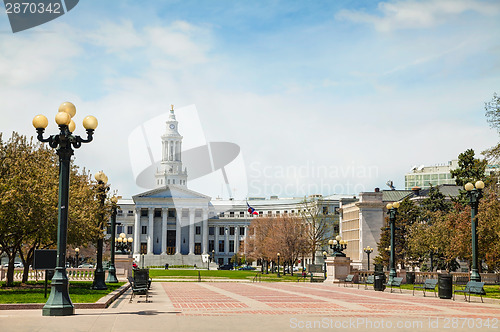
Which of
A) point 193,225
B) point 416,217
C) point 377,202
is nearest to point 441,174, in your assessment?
point 377,202

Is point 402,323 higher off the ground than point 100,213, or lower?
lower

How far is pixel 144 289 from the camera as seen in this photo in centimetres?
2533

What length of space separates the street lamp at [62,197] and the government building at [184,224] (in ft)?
447

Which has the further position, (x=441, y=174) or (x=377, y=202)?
(x=441, y=174)

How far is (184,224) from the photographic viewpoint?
171625 mm

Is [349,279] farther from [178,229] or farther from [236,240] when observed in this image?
[236,240]

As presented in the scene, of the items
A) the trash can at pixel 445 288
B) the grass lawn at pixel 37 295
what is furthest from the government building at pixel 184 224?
the grass lawn at pixel 37 295

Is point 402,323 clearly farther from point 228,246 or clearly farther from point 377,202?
point 228,246

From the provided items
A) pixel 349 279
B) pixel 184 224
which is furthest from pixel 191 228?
pixel 349 279

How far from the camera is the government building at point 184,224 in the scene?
164500 millimetres

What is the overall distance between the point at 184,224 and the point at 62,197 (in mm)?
153485

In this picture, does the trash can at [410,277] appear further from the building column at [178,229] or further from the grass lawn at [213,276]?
the building column at [178,229]

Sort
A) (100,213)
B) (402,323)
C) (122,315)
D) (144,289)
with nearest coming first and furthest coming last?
(402,323) → (122,315) → (144,289) → (100,213)

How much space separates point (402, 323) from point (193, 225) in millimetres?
152291
